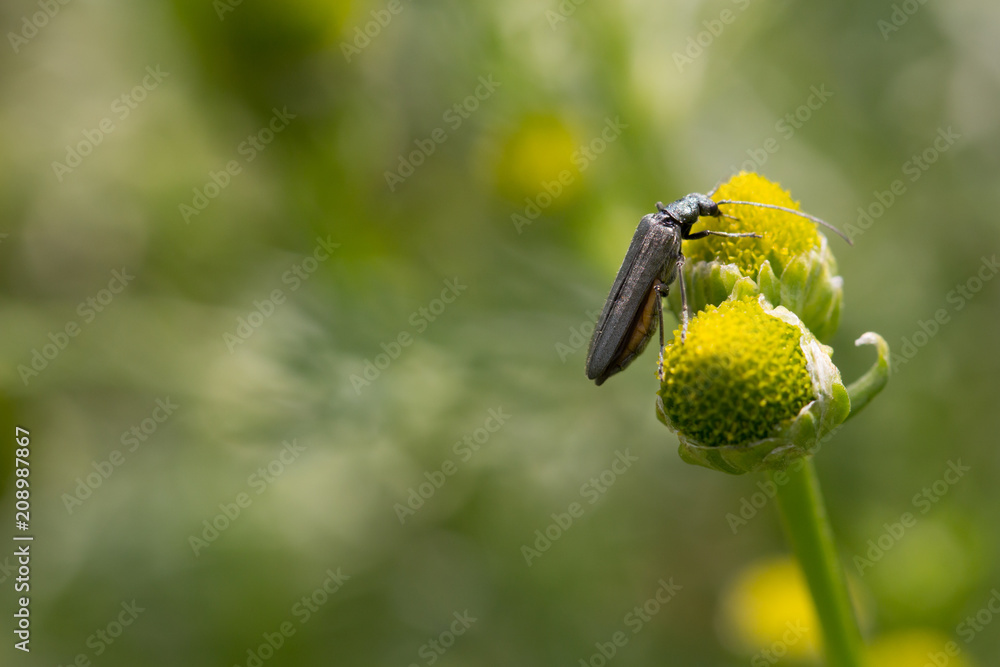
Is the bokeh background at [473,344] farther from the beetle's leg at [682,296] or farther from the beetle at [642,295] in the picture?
the beetle's leg at [682,296]

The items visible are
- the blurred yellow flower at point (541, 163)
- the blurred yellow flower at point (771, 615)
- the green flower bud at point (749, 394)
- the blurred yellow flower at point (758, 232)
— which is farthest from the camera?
the blurred yellow flower at point (541, 163)

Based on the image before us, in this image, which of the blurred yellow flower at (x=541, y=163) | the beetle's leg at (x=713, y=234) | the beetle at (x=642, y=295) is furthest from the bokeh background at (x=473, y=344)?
the beetle's leg at (x=713, y=234)

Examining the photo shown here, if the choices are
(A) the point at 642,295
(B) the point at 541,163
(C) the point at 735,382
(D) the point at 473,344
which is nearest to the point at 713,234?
(A) the point at 642,295

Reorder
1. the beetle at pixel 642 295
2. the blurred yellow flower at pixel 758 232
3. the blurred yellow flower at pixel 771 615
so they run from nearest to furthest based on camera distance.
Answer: the blurred yellow flower at pixel 758 232, the beetle at pixel 642 295, the blurred yellow flower at pixel 771 615

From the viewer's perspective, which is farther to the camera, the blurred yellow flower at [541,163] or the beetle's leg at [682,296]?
the blurred yellow flower at [541,163]

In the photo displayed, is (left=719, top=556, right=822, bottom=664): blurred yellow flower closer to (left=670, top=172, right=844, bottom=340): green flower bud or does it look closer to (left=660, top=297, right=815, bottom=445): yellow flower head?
(left=670, top=172, right=844, bottom=340): green flower bud

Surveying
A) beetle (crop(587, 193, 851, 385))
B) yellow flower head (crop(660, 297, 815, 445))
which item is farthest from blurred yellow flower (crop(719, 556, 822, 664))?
yellow flower head (crop(660, 297, 815, 445))

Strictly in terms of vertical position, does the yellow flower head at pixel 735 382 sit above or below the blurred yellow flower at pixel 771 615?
above
